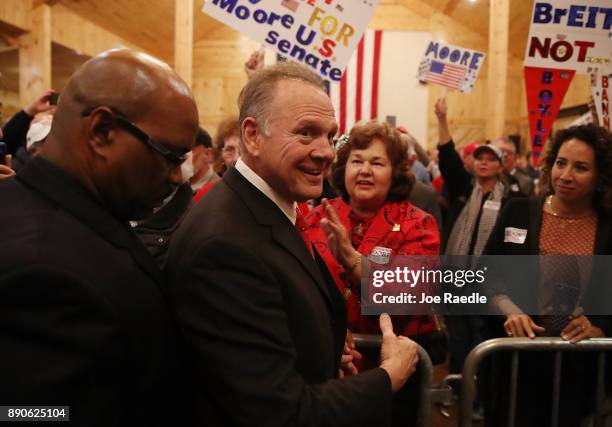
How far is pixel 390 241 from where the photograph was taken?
2.15 metres

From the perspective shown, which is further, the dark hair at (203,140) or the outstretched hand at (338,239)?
the dark hair at (203,140)

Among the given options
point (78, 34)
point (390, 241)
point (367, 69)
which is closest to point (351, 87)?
point (367, 69)

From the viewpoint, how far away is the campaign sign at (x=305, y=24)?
9.88 ft

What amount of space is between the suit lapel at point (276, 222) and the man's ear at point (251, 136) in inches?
2.8

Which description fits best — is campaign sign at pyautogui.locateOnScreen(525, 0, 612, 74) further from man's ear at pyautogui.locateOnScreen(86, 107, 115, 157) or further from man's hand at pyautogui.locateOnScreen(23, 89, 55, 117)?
man's ear at pyautogui.locateOnScreen(86, 107, 115, 157)

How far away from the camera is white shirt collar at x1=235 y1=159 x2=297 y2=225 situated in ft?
4.53

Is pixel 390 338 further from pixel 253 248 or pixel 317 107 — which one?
pixel 317 107

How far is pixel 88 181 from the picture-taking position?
983 mm

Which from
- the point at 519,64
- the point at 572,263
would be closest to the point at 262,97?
the point at 572,263

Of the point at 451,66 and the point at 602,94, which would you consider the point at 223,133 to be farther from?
the point at 451,66

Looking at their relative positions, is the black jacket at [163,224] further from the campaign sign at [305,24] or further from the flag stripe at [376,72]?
the flag stripe at [376,72]

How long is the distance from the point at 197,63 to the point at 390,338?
41.3ft

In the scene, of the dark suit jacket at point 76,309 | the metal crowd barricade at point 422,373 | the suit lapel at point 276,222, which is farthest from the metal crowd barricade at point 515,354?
the dark suit jacket at point 76,309

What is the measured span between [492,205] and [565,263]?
1.46 metres
